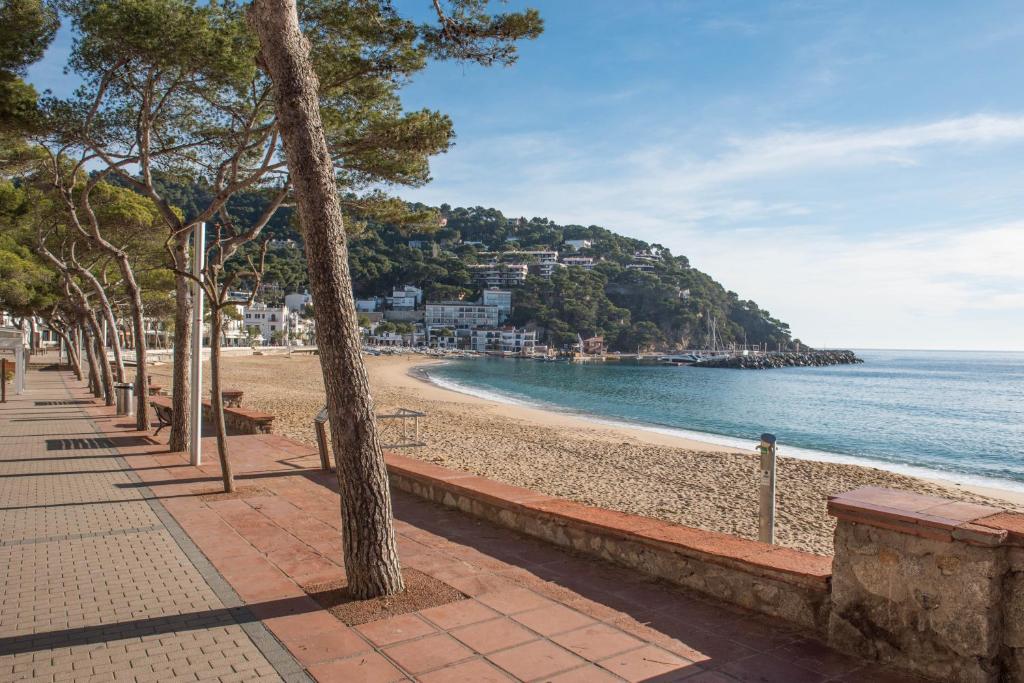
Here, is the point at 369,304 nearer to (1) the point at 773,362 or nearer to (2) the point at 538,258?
(2) the point at 538,258

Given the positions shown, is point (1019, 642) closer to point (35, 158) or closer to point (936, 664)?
point (936, 664)

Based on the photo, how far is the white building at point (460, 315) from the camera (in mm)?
146750

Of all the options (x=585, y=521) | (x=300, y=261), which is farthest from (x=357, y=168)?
(x=300, y=261)

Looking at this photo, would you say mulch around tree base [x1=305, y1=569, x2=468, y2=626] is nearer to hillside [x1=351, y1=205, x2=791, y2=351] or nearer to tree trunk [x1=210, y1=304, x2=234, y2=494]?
tree trunk [x1=210, y1=304, x2=234, y2=494]

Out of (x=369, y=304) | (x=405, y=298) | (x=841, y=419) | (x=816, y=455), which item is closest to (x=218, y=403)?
(x=816, y=455)

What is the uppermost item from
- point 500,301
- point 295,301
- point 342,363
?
point 500,301

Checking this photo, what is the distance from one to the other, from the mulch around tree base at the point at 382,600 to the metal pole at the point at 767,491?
2.47 m

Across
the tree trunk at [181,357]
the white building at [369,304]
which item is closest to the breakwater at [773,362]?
the white building at [369,304]

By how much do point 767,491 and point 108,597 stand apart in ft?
14.5

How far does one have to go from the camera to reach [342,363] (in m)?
4.08

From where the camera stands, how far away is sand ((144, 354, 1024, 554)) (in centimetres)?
1023

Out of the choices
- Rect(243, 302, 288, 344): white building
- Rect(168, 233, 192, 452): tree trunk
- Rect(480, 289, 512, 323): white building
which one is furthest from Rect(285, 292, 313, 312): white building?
Rect(168, 233, 192, 452): tree trunk

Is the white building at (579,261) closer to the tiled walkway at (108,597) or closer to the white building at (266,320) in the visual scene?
the white building at (266,320)

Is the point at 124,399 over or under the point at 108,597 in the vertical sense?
over
